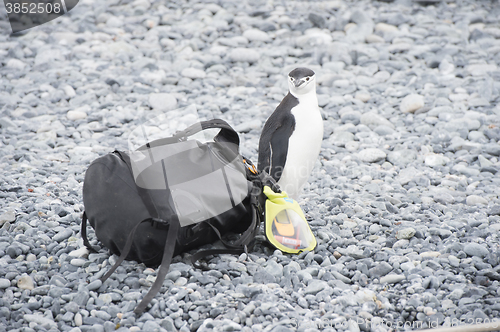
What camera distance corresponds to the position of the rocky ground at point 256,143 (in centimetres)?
189

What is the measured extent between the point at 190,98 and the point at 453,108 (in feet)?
7.30

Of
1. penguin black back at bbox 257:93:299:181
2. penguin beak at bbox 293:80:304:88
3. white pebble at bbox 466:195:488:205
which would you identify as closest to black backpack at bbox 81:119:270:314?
penguin black back at bbox 257:93:299:181

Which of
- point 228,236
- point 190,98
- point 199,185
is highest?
point 199,185

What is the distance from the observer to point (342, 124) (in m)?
4.00

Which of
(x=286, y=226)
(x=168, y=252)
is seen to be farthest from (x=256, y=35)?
(x=168, y=252)

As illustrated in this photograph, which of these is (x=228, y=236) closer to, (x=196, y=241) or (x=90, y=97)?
(x=196, y=241)

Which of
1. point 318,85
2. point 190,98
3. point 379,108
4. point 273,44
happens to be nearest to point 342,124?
point 379,108

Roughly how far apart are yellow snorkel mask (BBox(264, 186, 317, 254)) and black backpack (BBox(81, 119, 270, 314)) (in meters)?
0.07

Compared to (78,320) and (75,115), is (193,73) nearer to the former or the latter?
(75,115)

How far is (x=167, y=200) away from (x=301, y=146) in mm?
992

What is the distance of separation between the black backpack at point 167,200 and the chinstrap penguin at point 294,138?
51 centimetres

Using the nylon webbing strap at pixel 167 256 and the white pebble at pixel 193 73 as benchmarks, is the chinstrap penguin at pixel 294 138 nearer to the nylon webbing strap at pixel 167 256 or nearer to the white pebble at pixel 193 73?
the nylon webbing strap at pixel 167 256

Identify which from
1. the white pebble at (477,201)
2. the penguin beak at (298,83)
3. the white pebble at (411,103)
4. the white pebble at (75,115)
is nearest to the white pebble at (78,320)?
the penguin beak at (298,83)

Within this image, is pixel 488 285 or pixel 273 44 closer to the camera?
pixel 488 285
